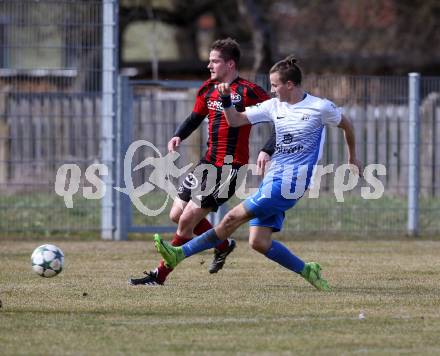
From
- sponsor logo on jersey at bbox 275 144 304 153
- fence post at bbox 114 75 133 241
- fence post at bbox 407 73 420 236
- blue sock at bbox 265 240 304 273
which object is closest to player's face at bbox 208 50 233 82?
sponsor logo on jersey at bbox 275 144 304 153

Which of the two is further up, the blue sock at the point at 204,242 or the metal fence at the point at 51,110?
the metal fence at the point at 51,110

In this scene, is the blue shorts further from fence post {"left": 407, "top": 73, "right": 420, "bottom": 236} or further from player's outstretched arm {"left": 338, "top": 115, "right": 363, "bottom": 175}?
fence post {"left": 407, "top": 73, "right": 420, "bottom": 236}

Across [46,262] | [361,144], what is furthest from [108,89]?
[46,262]

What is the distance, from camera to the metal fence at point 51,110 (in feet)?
48.0

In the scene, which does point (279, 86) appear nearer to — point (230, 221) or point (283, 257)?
point (230, 221)

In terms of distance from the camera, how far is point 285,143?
8.87 meters

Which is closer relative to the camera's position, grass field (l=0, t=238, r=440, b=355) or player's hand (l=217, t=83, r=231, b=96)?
grass field (l=0, t=238, r=440, b=355)

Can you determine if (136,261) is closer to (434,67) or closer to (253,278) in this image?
(253,278)

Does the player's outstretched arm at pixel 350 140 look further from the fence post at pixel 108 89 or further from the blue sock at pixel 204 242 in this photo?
the fence post at pixel 108 89

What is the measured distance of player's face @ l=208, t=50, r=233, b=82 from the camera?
9656mm

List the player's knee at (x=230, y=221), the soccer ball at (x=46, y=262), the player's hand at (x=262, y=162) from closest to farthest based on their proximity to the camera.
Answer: the player's knee at (x=230, y=221) → the player's hand at (x=262, y=162) → the soccer ball at (x=46, y=262)

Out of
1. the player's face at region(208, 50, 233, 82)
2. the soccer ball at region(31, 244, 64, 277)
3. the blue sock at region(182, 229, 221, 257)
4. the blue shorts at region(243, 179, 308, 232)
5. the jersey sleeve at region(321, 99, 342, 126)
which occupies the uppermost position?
the player's face at region(208, 50, 233, 82)

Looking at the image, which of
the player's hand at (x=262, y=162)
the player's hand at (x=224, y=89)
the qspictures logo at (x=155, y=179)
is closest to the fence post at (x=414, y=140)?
the qspictures logo at (x=155, y=179)

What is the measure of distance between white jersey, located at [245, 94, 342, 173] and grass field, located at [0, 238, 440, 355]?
1.17m
